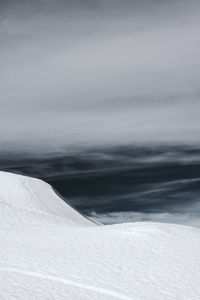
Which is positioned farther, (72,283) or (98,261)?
(98,261)

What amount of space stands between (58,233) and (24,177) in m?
13.5

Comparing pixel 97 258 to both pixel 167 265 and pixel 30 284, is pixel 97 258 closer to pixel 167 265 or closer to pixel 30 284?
pixel 167 265

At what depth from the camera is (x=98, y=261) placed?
9117 mm

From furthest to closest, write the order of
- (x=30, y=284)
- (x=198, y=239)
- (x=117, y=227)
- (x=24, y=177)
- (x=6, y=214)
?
(x=24, y=177)
(x=6, y=214)
(x=117, y=227)
(x=198, y=239)
(x=30, y=284)

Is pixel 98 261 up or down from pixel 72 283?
up

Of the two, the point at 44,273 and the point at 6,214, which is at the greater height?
the point at 6,214

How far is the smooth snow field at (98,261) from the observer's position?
7398 mm

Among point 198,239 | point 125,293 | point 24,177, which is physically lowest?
point 125,293

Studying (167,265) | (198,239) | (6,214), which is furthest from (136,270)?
(6,214)

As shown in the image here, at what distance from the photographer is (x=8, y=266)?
833 cm

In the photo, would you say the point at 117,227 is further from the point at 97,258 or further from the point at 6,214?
the point at 6,214

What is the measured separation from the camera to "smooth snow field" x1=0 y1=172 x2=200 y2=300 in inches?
291

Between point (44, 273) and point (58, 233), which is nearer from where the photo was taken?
point (44, 273)

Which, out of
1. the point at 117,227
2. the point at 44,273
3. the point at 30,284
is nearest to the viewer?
the point at 30,284
